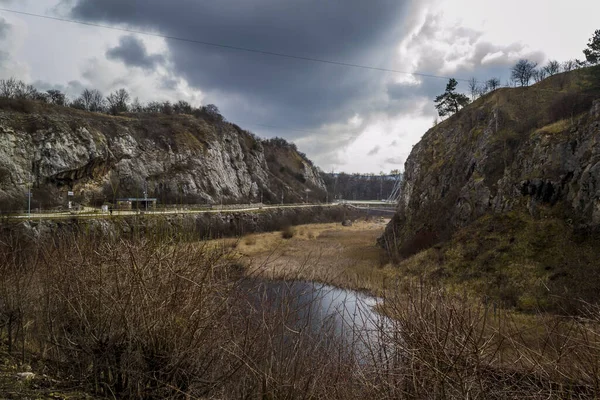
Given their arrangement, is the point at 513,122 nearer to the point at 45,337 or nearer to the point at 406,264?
the point at 406,264

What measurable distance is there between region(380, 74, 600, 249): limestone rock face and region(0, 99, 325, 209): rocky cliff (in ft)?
87.0

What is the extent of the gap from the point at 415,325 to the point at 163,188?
63888 mm

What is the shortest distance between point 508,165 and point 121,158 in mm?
57020

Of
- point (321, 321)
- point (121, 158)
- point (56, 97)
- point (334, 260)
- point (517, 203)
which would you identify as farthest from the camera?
point (56, 97)

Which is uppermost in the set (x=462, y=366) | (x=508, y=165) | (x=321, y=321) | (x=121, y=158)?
(x=121, y=158)

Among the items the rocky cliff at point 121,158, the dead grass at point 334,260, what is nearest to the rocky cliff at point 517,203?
the dead grass at point 334,260

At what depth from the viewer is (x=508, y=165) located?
25.4 m

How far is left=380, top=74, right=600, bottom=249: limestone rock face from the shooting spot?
19.6m

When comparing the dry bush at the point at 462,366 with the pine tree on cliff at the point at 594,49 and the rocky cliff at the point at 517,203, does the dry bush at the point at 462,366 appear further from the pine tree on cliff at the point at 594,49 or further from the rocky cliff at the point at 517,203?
the pine tree on cliff at the point at 594,49

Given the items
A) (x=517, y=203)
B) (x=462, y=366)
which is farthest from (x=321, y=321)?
(x=517, y=203)

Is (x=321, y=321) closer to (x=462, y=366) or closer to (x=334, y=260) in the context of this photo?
(x=462, y=366)

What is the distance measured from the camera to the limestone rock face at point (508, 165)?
1958 centimetres

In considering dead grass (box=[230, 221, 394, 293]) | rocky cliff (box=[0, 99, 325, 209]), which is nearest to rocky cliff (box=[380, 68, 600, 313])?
Answer: dead grass (box=[230, 221, 394, 293])

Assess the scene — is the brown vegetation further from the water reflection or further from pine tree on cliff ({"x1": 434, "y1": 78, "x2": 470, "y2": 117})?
pine tree on cliff ({"x1": 434, "y1": 78, "x2": 470, "y2": 117})
